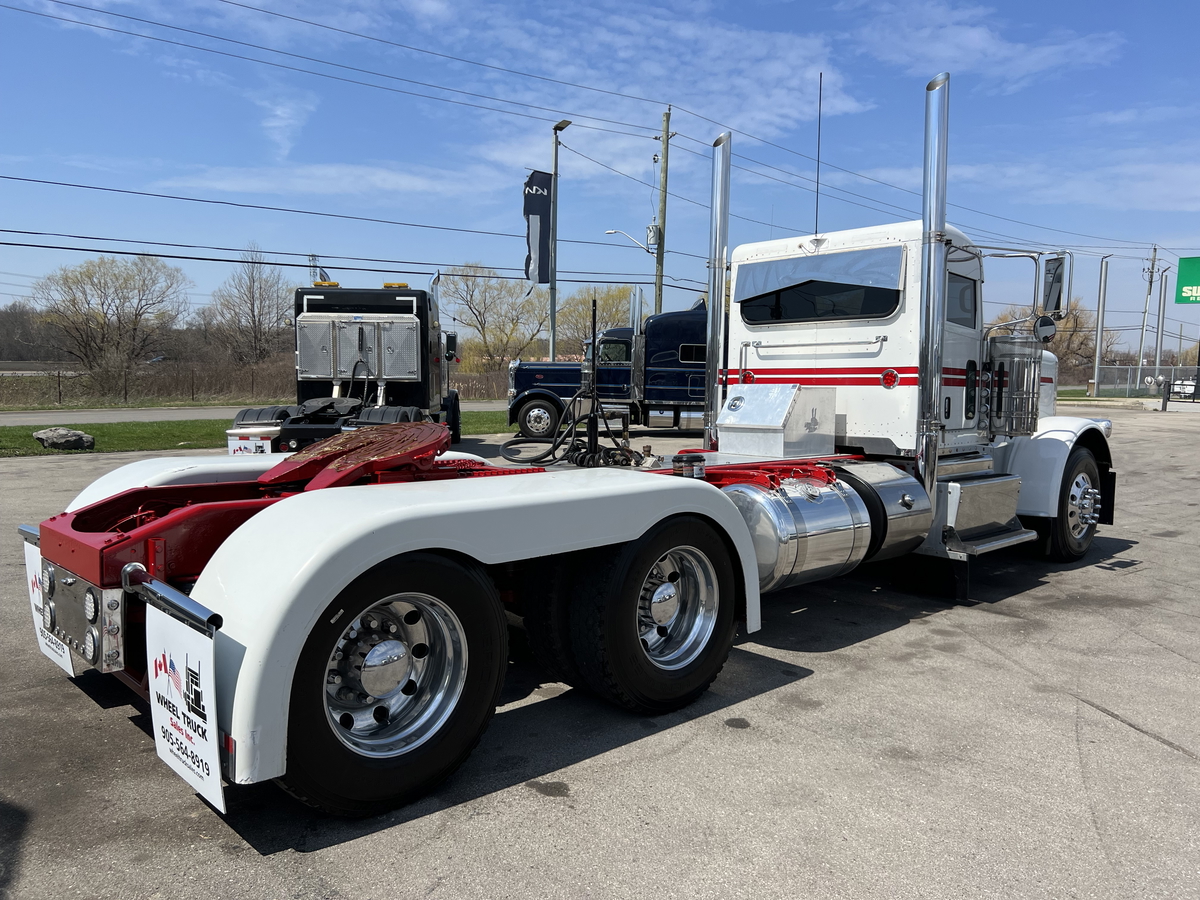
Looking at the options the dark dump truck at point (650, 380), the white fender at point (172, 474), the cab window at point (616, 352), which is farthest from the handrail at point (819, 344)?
the cab window at point (616, 352)

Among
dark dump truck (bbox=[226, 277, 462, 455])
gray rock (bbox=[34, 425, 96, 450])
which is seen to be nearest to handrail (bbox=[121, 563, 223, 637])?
dark dump truck (bbox=[226, 277, 462, 455])

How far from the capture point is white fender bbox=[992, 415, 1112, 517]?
720 centimetres

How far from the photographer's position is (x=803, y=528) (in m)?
4.87

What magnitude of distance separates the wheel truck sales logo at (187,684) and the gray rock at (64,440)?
15426 mm

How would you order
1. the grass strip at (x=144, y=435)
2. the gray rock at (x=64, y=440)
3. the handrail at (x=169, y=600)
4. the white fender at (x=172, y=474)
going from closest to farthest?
the handrail at (x=169, y=600), the white fender at (x=172, y=474), the gray rock at (x=64, y=440), the grass strip at (x=144, y=435)

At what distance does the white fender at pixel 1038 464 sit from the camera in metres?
7.20

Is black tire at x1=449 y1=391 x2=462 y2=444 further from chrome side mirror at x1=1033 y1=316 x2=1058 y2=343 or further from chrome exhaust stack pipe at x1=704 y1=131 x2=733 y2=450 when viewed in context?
chrome side mirror at x1=1033 y1=316 x2=1058 y2=343

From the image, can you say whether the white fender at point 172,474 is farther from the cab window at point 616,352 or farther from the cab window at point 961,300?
the cab window at point 616,352

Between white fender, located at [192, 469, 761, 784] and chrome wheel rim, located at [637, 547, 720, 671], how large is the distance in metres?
0.41

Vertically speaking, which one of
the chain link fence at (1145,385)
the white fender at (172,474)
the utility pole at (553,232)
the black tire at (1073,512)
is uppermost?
the utility pole at (553,232)

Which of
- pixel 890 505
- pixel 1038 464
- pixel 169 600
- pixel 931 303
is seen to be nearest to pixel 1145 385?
pixel 1038 464

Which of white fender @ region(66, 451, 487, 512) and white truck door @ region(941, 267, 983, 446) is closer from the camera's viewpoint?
white fender @ region(66, 451, 487, 512)

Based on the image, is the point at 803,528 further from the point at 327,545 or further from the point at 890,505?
the point at 327,545

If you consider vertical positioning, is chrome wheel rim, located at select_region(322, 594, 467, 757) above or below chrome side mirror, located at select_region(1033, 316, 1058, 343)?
below
